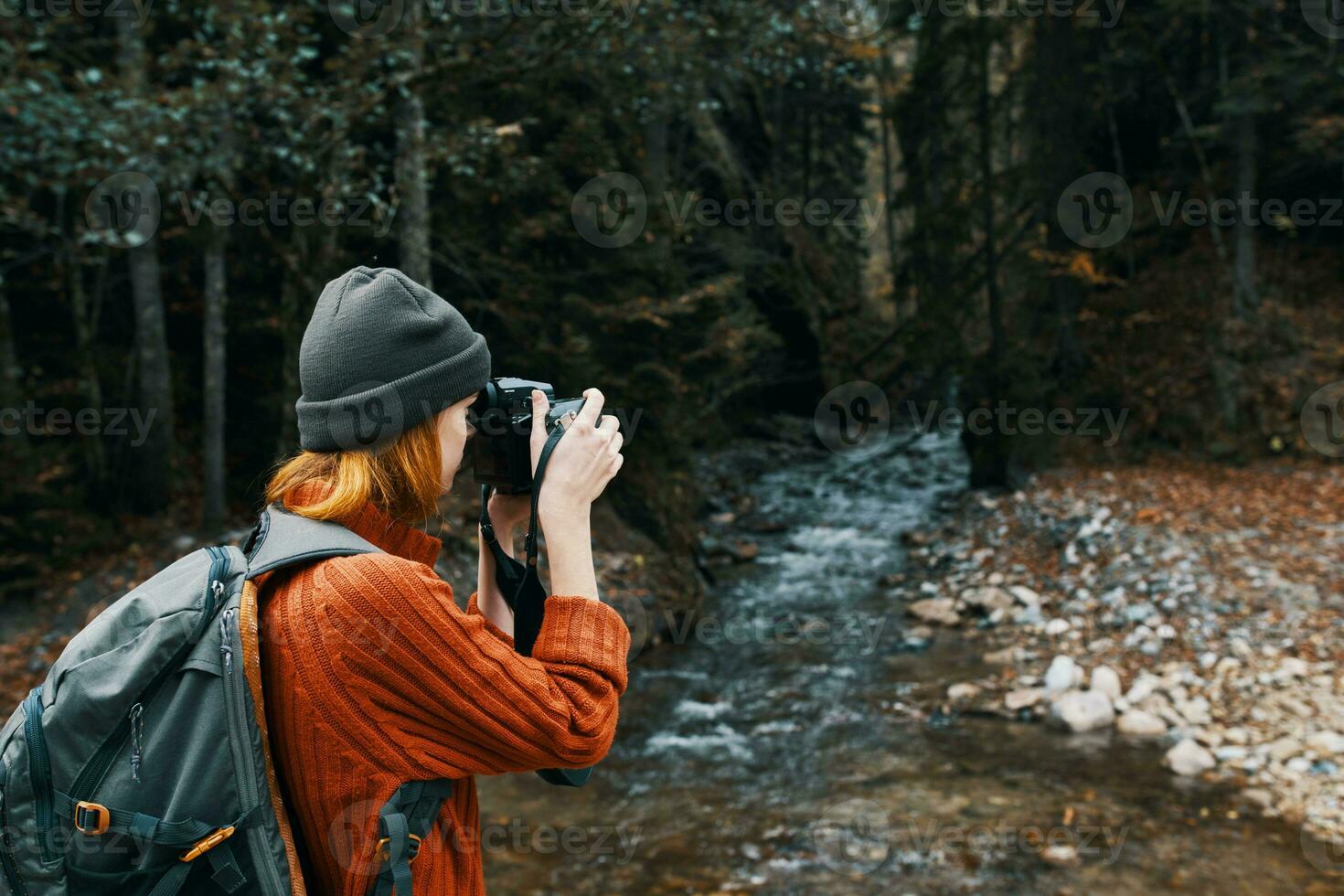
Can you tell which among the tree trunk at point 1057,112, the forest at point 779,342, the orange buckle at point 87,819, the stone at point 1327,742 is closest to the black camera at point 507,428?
Answer: the orange buckle at point 87,819

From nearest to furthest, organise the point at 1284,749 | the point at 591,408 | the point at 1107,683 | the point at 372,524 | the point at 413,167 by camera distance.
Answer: the point at 372,524 → the point at 591,408 → the point at 1284,749 → the point at 1107,683 → the point at 413,167

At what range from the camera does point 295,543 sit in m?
1.50

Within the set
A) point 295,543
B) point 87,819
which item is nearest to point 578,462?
point 295,543

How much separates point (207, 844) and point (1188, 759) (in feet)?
22.1

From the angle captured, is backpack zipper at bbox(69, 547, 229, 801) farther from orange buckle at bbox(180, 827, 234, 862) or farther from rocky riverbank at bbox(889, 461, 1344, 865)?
rocky riverbank at bbox(889, 461, 1344, 865)

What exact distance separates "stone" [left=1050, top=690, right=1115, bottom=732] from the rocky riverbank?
1 cm

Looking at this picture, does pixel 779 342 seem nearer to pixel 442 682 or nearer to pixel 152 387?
pixel 152 387

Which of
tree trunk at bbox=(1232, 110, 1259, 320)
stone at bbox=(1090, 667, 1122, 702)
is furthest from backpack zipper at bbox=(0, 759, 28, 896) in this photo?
tree trunk at bbox=(1232, 110, 1259, 320)

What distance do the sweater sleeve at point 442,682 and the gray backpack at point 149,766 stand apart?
0.50 feet

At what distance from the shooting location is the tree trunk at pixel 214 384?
29.8ft

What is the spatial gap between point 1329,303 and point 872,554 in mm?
8282

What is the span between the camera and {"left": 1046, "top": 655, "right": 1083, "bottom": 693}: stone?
767cm

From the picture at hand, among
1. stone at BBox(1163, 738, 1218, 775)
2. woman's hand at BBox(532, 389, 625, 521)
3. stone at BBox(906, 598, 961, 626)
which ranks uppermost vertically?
woman's hand at BBox(532, 389, 625, 521)

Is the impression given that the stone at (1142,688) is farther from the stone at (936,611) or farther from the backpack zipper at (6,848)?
the backpack zipper at (6,848)
